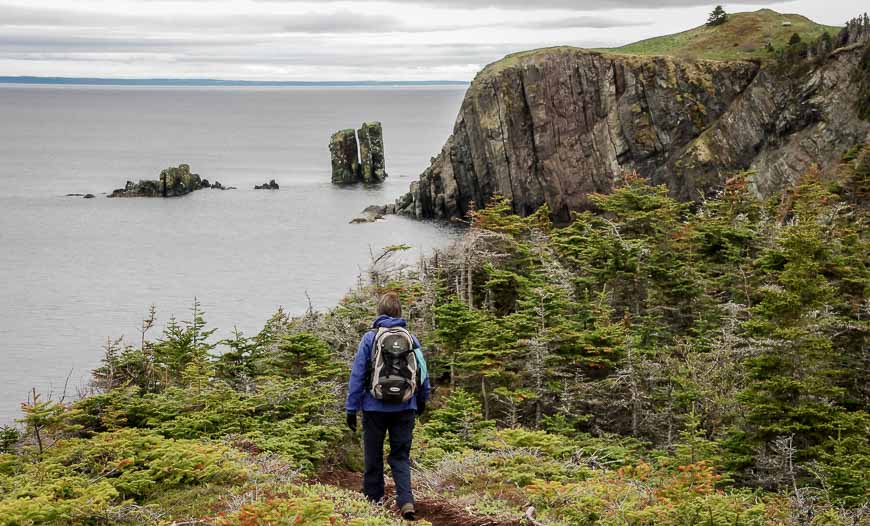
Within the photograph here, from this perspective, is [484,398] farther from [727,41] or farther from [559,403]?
[727,41]

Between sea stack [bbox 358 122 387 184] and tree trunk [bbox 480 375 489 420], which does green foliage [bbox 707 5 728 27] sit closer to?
sea stack [bbox 358 122 387 184]

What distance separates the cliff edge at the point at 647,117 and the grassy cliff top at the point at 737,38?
284mm

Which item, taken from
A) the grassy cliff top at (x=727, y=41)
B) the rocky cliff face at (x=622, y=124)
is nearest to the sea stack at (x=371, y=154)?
the rocky cliff face at (x=622, y=124)

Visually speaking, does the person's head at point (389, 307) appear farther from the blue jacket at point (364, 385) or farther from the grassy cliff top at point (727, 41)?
the grassy cliff top at point (727, 41)

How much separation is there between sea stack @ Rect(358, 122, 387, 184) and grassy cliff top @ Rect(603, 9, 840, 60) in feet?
143

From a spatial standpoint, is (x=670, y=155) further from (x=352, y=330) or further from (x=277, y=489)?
(x=277, y=489)

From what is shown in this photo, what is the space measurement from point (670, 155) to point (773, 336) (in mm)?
56905

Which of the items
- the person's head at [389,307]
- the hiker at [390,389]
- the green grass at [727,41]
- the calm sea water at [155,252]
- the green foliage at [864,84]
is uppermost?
the green grass at [727,41]

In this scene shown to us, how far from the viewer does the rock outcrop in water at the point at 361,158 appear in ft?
371

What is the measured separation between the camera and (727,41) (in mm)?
73188

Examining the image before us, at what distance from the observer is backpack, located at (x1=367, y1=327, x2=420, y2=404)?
872 centimetres

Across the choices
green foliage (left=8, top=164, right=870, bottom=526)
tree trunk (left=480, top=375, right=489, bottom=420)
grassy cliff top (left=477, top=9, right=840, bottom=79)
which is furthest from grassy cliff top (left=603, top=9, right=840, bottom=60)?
tree trunk (left=480, top=375, right=489, bottom=420)

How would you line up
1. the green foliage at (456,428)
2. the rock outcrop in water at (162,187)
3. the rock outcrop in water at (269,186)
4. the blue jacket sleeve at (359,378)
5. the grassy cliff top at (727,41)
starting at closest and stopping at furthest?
the blue jacket sleeve at (359,378), the green foliage at (456,428), the grassy cliff top at (727,41), the rock outcrop in water at (162,187), the rock outcrop in water at (269,186)

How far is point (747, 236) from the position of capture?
27.2 m
